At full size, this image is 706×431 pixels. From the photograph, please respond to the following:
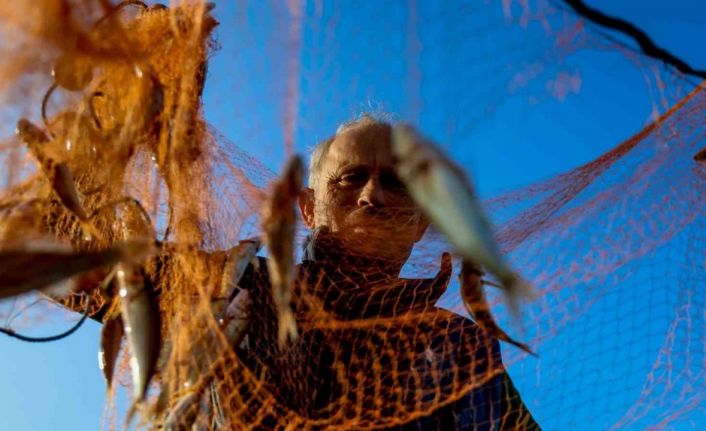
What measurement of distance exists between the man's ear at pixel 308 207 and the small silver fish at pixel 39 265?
1.25 metres

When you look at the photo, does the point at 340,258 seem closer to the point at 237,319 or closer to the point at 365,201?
the point at 365,201

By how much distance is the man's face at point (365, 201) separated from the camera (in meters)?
2.58

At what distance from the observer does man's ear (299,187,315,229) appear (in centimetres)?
277

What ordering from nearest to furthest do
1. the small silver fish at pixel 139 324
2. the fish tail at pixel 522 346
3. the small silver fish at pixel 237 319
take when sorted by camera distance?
the small silver fish at pixel 139 324 < the small silver fish at pixel 237 319 < the fish tail at pixel 522 346

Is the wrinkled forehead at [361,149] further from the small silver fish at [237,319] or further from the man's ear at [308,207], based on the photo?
the small silver fish at [237,319]

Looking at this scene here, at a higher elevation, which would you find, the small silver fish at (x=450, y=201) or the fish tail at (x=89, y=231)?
the fish tail at (x=89, y=231)

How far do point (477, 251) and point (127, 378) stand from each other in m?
1.42

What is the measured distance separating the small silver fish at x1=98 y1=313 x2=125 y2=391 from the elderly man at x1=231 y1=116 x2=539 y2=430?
419mm

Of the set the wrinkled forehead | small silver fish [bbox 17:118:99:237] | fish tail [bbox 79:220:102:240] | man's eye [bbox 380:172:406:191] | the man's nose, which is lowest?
fish tail [bbox 79:220:102:240]

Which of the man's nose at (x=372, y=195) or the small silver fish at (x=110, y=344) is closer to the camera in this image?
the small silver fish at (x=110, y=344)

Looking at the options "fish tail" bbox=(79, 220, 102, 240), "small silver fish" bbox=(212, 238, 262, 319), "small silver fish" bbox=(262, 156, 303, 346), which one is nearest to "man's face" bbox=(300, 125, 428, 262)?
"small silver fish" bbox=(212, 238, 262, 319)

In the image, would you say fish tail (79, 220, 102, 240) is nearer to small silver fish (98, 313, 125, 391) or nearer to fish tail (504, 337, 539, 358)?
small silver fish (98, 313, 125, 391)

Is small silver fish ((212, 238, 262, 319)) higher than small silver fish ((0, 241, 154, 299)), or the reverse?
small silver fish ((212, 238, 262, 319))

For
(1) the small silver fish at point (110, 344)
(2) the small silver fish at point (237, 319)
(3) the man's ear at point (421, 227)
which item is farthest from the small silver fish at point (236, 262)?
(3) the man's ear at point (421, 227)
